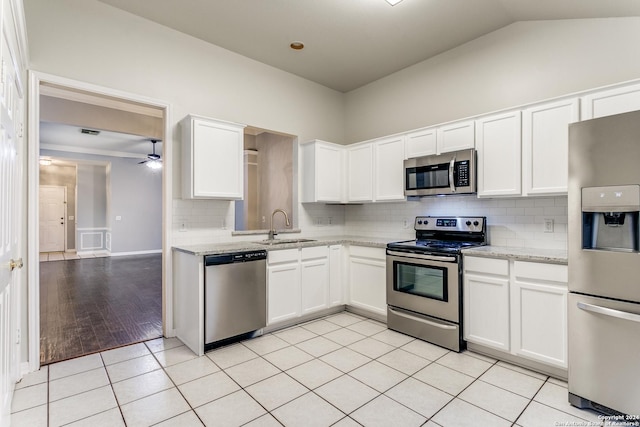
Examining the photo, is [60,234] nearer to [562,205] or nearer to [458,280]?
[458,280]

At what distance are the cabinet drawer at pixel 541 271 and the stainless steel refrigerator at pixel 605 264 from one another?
27cm

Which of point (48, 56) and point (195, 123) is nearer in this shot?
point (48, 56)

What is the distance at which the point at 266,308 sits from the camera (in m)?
3.33

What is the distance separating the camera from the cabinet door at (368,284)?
3666 millimetres

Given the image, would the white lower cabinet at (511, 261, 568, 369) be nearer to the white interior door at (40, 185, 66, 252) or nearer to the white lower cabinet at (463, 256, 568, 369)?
the white lower cabinet at (463, 256, 568, 369)

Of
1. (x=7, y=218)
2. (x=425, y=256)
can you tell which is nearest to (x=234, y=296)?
(x=7, y=218)

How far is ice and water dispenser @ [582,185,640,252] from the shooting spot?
192 cm

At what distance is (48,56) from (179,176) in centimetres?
140

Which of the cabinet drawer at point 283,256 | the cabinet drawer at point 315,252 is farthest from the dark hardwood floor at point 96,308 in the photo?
the cabinet drawer at point 315,252

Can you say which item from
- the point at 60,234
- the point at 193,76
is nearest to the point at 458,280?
the point at 193,76

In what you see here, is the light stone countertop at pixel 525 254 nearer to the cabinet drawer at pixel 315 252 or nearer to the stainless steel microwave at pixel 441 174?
the stainless steel microwave at pixel 441 174

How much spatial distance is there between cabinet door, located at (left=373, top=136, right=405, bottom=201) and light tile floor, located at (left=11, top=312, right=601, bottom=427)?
66.7 inches

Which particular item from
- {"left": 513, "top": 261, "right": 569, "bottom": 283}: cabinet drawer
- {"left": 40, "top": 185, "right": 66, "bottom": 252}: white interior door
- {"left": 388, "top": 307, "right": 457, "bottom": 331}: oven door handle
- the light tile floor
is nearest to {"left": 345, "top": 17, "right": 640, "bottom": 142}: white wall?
{"left": 513, "top": 261, "right": 569, "bottom": 283}: cabinet drawer

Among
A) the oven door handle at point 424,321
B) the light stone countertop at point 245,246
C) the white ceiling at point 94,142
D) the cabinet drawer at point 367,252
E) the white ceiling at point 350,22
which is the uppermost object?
the white ceiling at point 350,22
